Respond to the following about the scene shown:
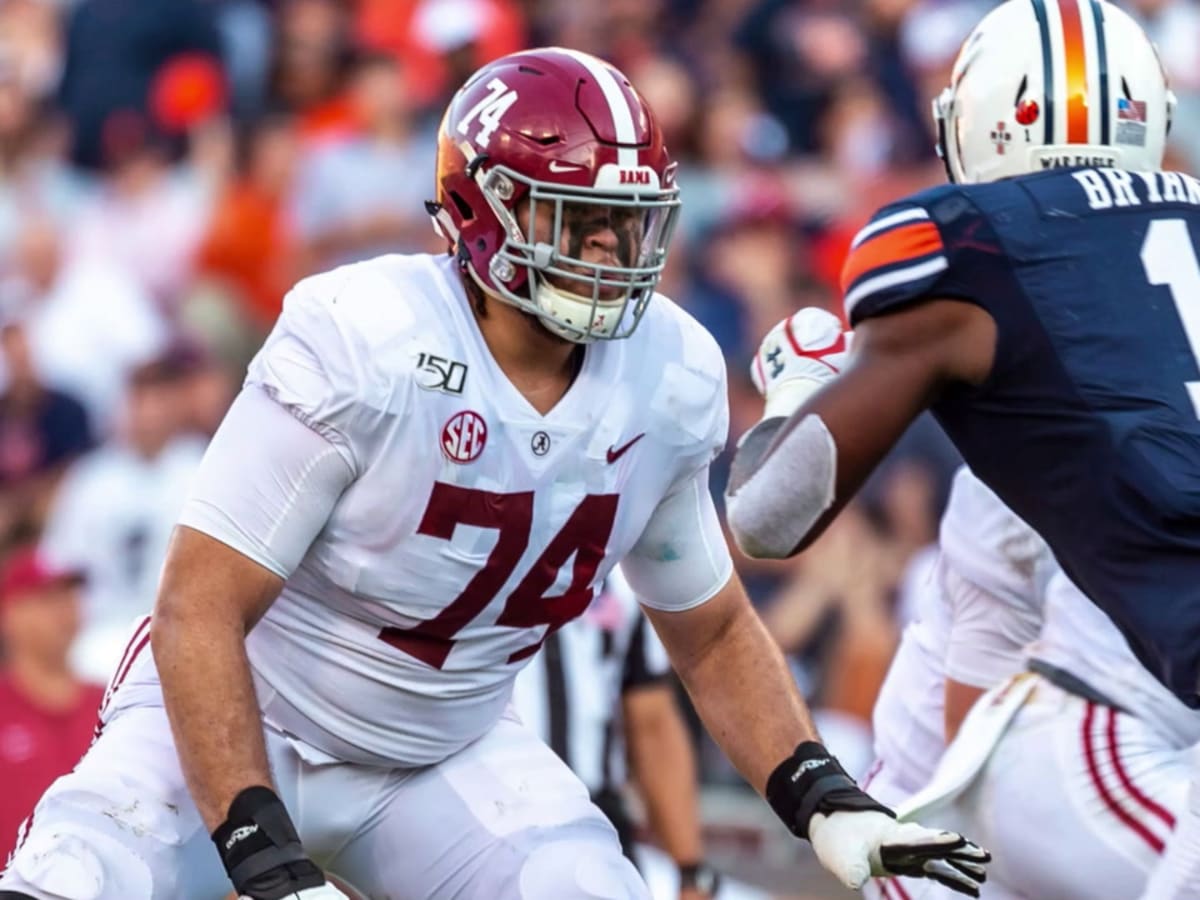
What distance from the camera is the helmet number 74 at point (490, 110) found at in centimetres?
356

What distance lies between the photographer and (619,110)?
3539 mm

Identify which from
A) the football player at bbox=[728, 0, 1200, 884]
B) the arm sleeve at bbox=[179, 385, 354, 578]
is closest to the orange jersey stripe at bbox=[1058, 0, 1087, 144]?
the football player at bbox=[728, 0, 1200, 884]

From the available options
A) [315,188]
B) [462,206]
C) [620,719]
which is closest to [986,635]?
[620,719]

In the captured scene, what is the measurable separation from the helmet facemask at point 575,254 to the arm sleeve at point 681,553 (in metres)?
0.37

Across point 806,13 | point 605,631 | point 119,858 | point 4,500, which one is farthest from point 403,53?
point 119,858

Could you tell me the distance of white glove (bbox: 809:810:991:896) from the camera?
130 inches

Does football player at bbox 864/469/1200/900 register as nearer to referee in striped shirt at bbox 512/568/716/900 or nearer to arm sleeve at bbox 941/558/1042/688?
arm sleeve at bbox 941/558/1042/688

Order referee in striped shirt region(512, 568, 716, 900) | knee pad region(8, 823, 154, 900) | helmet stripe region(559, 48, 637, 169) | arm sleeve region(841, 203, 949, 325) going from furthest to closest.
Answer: referee in striped shirt region(512, 568, 716, 900)
helmet stripe region(559, 48, 637, 169)
knee pad region(8, 823, 154, 900)
arm sleeve region(841, 203, 949, 325)

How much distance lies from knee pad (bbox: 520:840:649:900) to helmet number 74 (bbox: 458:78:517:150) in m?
1.10

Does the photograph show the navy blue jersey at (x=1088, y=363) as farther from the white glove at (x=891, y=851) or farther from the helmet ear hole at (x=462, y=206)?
the helmet ear hole at (x=462, y=206)

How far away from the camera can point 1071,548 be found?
3258mm

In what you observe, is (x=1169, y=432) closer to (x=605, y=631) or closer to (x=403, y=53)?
(x=605, y=631)

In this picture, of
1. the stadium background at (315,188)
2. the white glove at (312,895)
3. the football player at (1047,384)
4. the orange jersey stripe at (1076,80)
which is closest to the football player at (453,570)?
the white glove at (312,895)

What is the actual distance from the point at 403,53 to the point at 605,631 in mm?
5170
